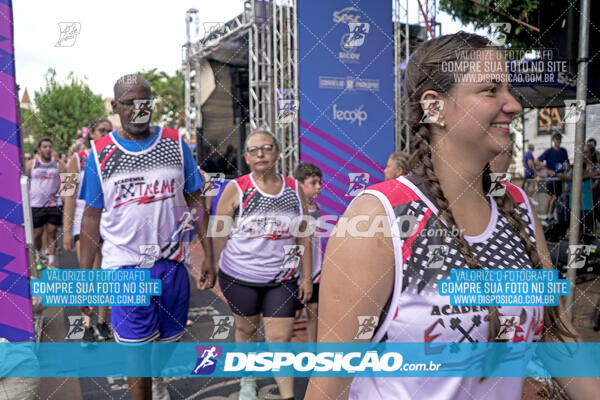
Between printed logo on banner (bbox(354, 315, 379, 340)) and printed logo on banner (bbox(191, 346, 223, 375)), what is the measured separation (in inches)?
119

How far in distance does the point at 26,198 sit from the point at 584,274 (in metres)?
6.28

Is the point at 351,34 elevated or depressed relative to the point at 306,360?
elevated

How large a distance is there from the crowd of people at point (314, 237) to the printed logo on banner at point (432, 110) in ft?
0.04

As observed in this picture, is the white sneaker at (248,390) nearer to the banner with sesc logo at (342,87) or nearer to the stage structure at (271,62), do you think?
the stage structure at (271,62)

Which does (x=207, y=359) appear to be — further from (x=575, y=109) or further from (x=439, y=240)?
(x=575, y=109)

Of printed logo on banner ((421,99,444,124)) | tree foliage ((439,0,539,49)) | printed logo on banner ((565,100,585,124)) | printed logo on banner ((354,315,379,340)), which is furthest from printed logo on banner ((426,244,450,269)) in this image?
tree foliage ((439,0,539,49))

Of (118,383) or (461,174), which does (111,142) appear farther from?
(461,174)

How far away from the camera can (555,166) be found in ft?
24.2

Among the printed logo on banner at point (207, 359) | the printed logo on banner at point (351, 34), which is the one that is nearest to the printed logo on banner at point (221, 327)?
the printed logo on banner at point (207, 359)

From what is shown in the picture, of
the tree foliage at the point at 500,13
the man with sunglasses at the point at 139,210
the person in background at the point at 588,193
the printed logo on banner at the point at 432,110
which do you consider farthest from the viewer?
the person in background at the point at 588,193

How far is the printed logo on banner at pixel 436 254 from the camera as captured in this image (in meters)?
1.09

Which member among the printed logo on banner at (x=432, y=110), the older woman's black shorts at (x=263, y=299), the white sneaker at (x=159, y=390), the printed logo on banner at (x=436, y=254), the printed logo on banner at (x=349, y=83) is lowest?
the white sneaker at (x=159, y=390)

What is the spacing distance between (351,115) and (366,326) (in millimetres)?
5392

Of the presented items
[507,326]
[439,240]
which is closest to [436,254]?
[439,240]
